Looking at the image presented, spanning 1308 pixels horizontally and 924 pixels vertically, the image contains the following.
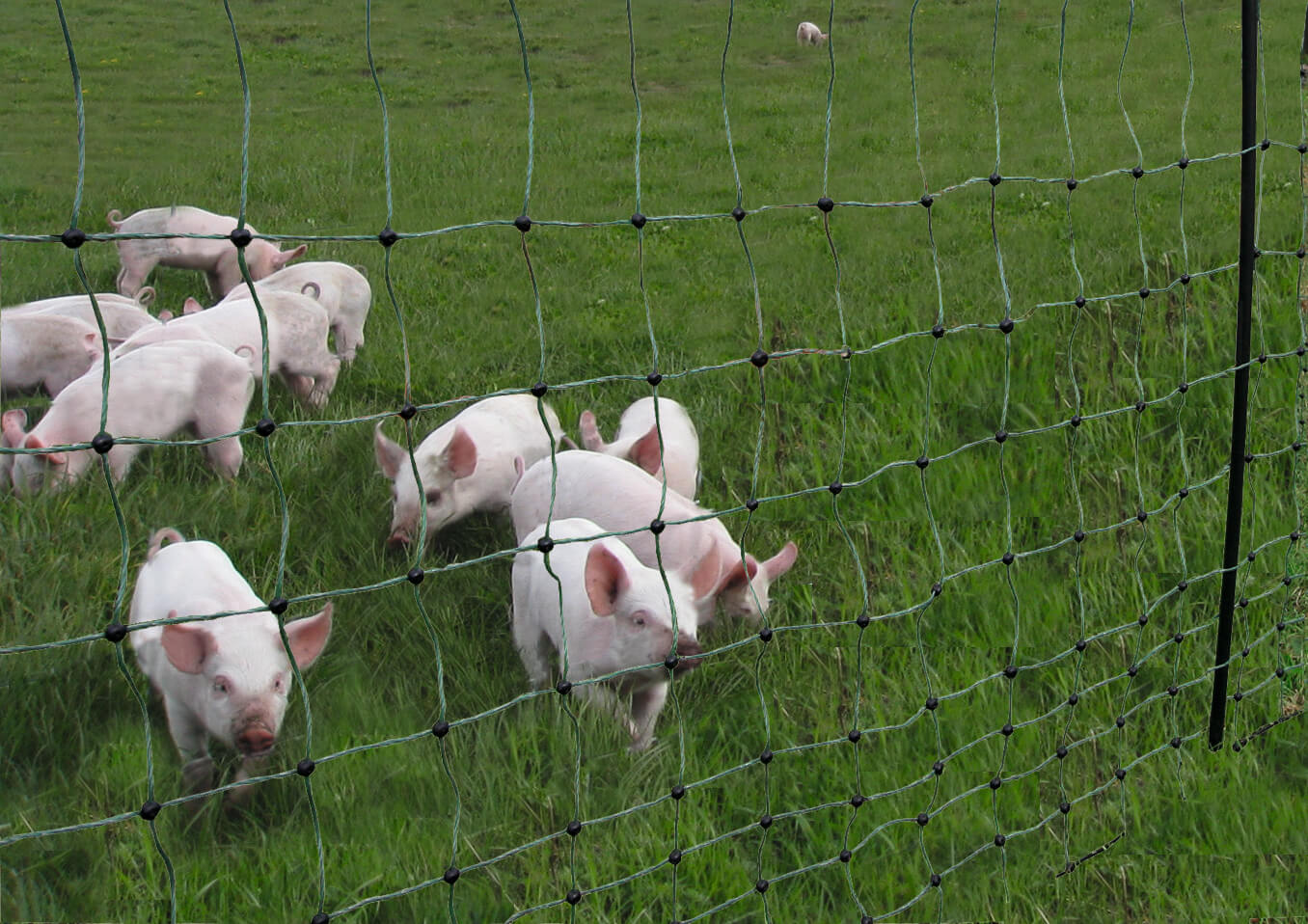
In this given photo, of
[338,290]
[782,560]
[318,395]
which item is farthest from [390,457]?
[338,290]

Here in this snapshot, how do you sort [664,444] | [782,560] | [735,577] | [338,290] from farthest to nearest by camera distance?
[338,290] < [664,444] < [782,560] < [735,577]

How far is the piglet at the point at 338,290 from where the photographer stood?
6039 mm

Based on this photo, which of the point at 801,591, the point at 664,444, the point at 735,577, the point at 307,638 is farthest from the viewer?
the point at 664,444

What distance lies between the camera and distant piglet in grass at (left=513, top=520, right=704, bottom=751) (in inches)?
109

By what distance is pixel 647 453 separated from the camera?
3.87 meters

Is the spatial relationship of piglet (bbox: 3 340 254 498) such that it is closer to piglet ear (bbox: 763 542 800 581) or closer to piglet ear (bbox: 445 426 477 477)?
piglet ear (bbox: 445 426 477 477)

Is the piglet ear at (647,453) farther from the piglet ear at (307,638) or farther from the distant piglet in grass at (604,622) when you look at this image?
the piglet ear at (307,638)

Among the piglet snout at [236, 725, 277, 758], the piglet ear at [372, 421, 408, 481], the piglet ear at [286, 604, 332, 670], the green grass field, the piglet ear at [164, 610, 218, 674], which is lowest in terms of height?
the green grass field

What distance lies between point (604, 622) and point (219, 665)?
0.88 metres

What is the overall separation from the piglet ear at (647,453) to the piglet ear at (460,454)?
495 mm

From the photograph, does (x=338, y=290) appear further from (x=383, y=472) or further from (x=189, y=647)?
(x=189, y=647)

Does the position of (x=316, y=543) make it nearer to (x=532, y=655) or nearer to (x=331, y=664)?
(x=331, y=664)

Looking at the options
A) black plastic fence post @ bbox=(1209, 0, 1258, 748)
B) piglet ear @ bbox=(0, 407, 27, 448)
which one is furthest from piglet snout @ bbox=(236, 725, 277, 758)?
black plastic fence post @ bbox=(1209, 0, 1258, 748)

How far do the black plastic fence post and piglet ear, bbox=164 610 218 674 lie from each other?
2.36m
